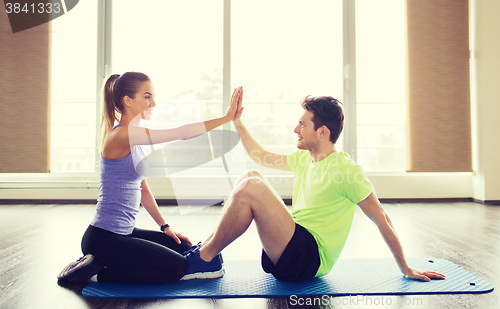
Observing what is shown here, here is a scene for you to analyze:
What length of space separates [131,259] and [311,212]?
0.74 m

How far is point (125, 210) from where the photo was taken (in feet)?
4.40

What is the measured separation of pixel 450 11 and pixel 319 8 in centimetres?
151

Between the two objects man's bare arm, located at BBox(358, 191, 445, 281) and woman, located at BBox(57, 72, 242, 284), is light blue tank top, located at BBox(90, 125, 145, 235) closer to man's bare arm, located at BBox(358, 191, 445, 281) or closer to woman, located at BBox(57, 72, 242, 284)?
woman, located at BBox(57, 72, 242, 284)

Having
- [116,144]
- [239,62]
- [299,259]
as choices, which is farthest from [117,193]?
[239,62]

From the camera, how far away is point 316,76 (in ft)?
13.3

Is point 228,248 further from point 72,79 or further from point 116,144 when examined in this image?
point 72,79

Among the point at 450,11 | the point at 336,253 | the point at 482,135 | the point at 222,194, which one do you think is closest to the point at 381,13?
the point at 450,11

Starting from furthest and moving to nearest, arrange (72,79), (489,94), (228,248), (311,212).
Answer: (72,79) → (489,94) → (228,248) → (311,212)

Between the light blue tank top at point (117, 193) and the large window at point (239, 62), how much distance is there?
271 centimetres

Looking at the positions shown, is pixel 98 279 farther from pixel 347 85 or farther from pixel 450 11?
pixel 450 11

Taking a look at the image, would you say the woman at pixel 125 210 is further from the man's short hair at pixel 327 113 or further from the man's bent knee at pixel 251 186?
the man's short hair at pixel 327 113

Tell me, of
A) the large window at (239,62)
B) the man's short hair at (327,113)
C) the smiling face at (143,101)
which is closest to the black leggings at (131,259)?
the smiling face at (143,101)

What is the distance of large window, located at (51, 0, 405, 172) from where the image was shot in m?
3.97

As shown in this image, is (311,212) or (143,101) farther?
(143,101)
